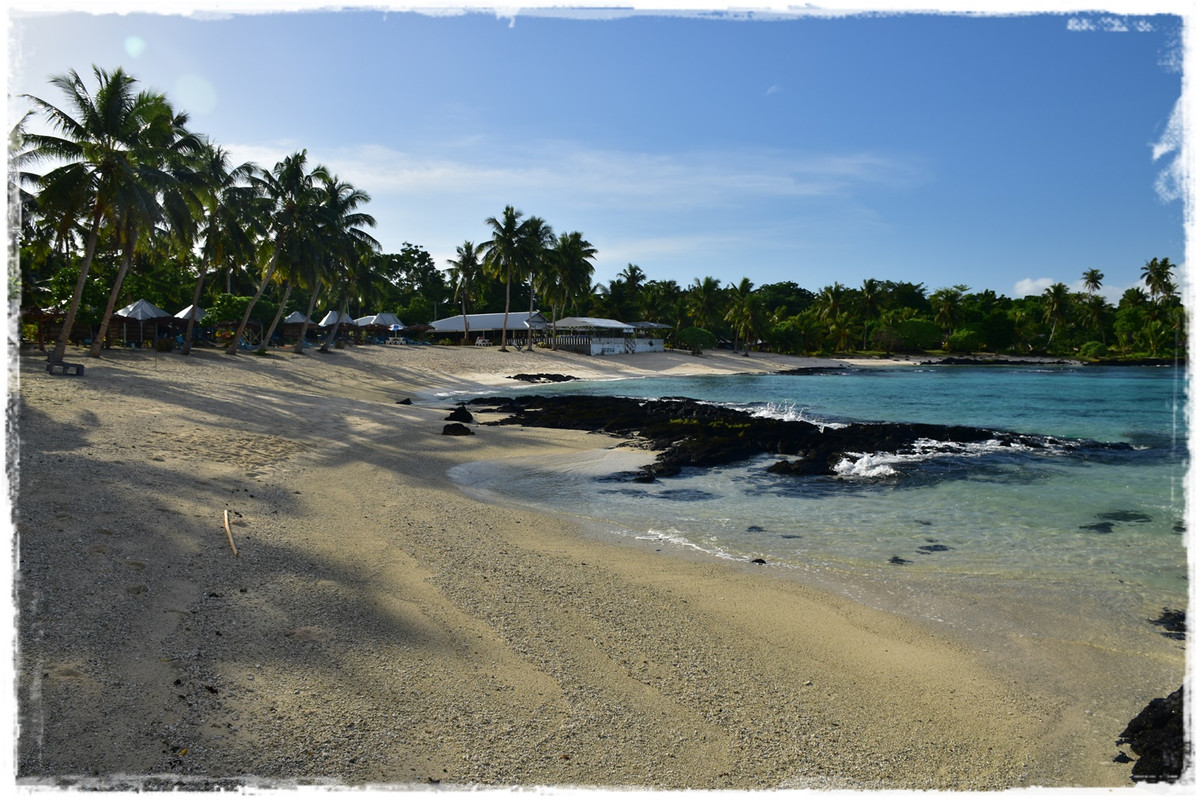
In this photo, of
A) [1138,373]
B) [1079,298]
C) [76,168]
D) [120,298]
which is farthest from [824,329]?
[76,168]

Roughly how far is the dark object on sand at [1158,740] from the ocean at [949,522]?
1.85 metres

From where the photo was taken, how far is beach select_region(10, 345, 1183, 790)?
4258mm

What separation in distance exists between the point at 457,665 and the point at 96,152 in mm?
24268

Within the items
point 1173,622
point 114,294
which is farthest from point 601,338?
point 1173,622

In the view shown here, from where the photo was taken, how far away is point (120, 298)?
40562 mm

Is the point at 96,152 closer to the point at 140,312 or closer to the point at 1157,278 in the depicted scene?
the point at 140,312

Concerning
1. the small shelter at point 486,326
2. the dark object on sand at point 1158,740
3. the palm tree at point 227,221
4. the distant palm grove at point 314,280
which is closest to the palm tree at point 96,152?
the distant palm grove at point 314,280

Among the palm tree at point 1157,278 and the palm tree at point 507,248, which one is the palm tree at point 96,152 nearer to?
the palm tree at point 507,248

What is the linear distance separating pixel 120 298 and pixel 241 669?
4531 centimetres

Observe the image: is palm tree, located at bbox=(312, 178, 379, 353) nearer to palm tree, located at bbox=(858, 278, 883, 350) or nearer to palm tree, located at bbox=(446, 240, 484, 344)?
palm tree, located at bbox=(446, 240, 484, 344)

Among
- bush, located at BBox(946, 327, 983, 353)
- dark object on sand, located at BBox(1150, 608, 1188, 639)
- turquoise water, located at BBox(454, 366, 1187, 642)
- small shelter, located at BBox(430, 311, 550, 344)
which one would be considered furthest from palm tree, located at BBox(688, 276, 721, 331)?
dark object on sand, located at BBox(1150, 608, 1188, 639)

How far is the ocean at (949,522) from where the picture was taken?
8086 mm

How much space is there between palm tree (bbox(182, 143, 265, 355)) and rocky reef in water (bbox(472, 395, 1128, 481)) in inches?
783

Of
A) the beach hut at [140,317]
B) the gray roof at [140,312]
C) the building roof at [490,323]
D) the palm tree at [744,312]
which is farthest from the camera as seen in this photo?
the palm tree at [744,312]
